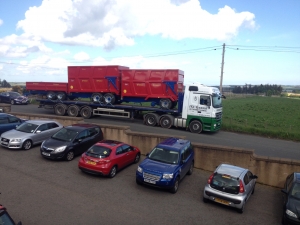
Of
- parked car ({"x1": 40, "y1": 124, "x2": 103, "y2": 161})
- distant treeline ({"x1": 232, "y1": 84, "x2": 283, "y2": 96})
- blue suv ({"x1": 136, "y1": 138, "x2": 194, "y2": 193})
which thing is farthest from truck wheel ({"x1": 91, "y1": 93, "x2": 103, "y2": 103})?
distant treeline ({"x1": 232, "y1": 84, "x2": 283, "y2": 96})

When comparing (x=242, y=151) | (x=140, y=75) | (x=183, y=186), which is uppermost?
(x=140, y=75)

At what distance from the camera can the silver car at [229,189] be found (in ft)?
26.9

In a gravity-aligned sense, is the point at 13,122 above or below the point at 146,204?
above

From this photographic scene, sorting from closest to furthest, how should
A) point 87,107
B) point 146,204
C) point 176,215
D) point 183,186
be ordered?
point 176,215
point 146,204
point 183,186
point 87,107

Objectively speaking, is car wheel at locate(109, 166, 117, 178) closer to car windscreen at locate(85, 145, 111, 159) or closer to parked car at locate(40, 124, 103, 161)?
car windscreen at locate(85, 145, 111, 159)

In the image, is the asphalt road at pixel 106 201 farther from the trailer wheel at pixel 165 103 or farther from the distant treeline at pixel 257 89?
the distant treeline at pixel 257 89

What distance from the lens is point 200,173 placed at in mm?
11727

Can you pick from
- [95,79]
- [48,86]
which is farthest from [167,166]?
[48,86]

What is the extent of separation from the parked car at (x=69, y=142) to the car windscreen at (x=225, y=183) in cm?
656

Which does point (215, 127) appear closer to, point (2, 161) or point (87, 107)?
point (87, 107)

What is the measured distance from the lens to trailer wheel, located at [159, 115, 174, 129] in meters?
19.2

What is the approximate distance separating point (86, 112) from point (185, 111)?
8.43 m

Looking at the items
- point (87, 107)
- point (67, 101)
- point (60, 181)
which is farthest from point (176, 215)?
point (67, 101)

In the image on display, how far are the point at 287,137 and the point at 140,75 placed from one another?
452 inches
